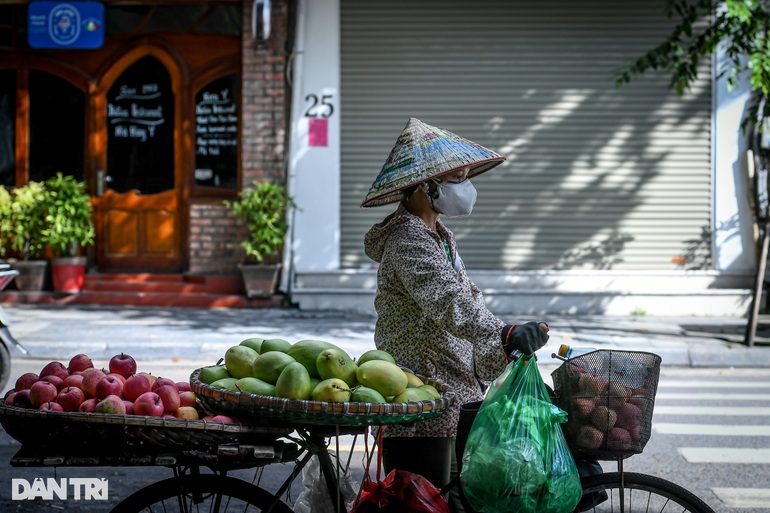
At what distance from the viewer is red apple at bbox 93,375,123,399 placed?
310cm

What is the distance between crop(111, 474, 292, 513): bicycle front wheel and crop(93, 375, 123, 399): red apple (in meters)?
0.33

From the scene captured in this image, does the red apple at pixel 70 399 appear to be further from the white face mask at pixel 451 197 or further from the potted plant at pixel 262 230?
the potted plant at pixel 262 230

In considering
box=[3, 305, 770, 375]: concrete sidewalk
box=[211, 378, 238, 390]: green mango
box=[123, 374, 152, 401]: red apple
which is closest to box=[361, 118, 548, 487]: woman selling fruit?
box=[211, 378, 238, 390]: green mango

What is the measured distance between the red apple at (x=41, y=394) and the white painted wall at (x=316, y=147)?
31.6ft

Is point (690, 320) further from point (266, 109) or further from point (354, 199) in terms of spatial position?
point (266, 109)

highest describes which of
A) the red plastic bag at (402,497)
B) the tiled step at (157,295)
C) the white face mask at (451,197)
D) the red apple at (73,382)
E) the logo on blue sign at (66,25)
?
the logo on blue sign at (66,25)

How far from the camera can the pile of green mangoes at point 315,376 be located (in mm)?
2977

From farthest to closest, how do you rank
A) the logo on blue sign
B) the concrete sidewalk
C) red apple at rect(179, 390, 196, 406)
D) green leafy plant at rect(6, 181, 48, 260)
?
1. the logo on blue sign
2. green leafy plant at rect(6, 181, 48, 260)
3. the concrete sidewalk
4. red apple at rect(179, 390, 196, 406)

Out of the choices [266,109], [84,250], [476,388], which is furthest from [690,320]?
[476,388]

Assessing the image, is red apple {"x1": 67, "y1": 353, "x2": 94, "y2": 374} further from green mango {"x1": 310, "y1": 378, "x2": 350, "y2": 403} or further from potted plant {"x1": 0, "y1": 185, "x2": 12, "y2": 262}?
potted plant {"x1": 0, "y1": 185, "x2": 12, "y2": 262}

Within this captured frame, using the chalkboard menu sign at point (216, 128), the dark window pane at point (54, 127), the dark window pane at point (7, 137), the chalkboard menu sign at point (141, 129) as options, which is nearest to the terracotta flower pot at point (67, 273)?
the chalkboard menu sign at point (141, 129)

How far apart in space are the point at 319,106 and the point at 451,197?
9488mm

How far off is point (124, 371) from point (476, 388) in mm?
1282

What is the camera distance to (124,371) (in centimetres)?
340
